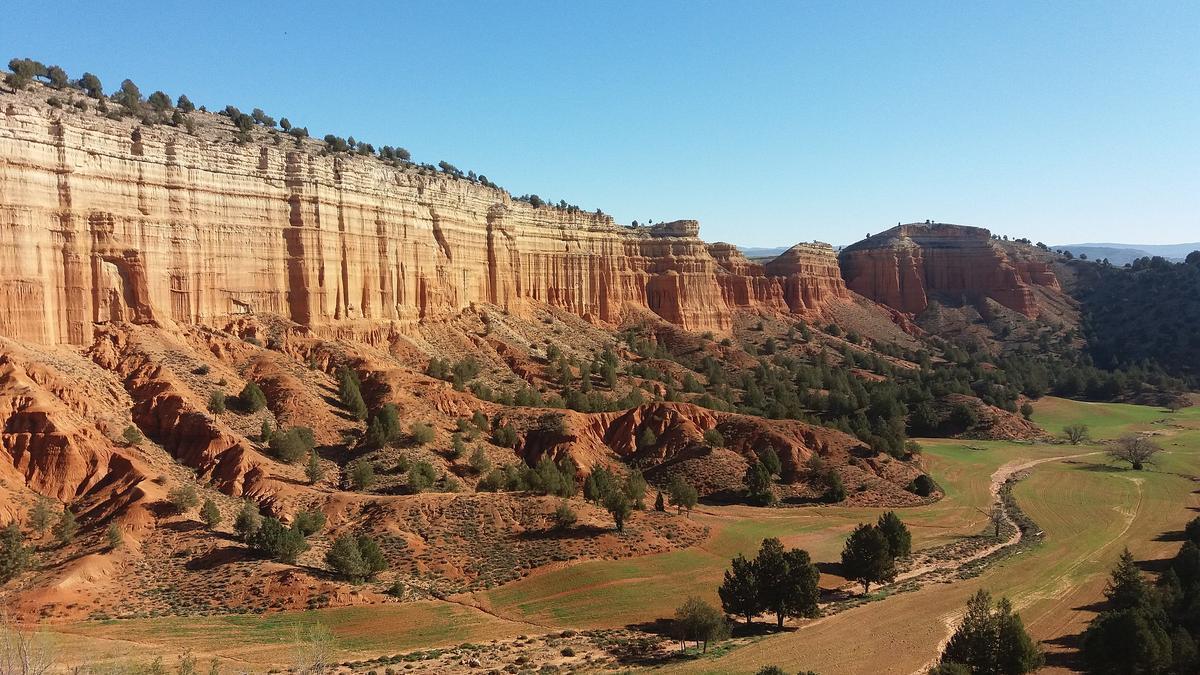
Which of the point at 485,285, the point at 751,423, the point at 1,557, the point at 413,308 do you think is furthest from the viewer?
the point at 485,285

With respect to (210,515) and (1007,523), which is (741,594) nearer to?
(210,515)

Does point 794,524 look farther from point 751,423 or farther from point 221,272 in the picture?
point 221,272

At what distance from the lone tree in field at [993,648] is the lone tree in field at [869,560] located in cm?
894

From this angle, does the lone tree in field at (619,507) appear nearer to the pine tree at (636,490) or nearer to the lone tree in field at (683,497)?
the pine tree at (636,490)

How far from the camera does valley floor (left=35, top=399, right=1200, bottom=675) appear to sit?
26.0m

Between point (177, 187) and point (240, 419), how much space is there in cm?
1345

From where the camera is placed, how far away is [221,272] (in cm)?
4600

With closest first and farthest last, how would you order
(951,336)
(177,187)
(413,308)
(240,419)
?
(240,419) → (177,187) → (413,308) → (951,336)

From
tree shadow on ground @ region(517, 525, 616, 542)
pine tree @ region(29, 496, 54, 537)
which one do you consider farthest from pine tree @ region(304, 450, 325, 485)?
pine tree @ region(29, 496, 54, 537)

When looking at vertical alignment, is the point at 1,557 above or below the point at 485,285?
below

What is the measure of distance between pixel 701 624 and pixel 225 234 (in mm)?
34252

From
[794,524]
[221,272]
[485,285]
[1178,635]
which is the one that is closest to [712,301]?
[485,285]

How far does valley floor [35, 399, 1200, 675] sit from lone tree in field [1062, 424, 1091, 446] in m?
20.0

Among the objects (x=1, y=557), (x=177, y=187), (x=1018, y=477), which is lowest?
(x=1018, y=477)
